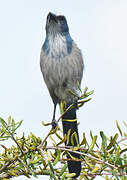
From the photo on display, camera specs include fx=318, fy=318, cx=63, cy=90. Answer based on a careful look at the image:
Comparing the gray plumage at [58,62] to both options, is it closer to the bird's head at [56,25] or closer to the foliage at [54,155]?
the bird's head at [56,25]

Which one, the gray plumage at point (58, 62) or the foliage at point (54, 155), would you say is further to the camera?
the gray plumage at point (58, 62)

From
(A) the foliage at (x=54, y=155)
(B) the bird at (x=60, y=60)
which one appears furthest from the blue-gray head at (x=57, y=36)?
(A) the foliage at (x=54, y=155)

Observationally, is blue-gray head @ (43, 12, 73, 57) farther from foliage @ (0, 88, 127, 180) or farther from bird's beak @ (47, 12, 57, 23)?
foliage @ (0, 88, 127, 180)

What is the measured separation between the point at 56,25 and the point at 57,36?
0.39 feet

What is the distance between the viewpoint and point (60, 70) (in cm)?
342

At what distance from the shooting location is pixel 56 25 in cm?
345

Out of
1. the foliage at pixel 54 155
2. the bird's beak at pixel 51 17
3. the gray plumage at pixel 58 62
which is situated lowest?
the foliage at pixel 54 155

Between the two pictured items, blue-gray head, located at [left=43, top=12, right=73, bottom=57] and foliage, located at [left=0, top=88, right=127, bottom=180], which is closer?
foliage, located at [left=0, top=88, right=127, bottom=180]

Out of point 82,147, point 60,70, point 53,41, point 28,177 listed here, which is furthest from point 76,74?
point 28,177

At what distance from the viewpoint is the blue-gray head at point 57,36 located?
3.43m

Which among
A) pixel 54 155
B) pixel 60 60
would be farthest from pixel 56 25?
pixel 54 155

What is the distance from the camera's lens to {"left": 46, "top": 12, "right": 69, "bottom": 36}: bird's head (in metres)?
3.42

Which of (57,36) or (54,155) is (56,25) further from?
(54,155)

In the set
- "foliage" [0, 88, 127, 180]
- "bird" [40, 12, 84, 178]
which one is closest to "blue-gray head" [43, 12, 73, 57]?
"bird" [40, 12, 84, 178]
